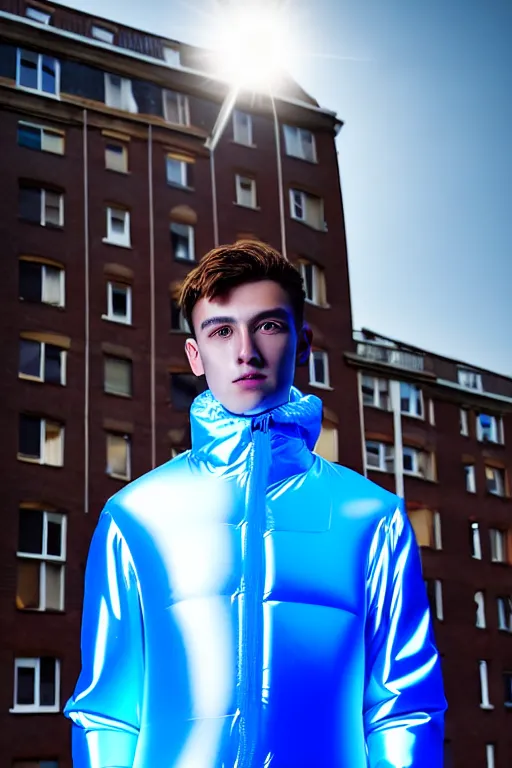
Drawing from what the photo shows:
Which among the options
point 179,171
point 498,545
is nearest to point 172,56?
point 179,171

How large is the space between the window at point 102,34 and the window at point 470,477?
3.74m

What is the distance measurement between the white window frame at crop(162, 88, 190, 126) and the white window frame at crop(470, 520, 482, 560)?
3.25 metres

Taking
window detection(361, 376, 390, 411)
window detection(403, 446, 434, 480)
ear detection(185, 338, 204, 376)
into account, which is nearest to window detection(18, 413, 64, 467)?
window detection(361, 376, 390, 411)

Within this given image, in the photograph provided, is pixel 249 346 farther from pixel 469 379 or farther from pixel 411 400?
pixel 411 400

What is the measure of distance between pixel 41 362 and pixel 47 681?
173 cm

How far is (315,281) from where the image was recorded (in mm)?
6754

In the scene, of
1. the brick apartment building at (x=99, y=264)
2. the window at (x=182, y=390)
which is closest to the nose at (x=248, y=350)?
the brick apartment building at (x=99, y=264)

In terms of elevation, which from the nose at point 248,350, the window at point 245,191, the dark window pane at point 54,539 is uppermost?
the window at point 245,191

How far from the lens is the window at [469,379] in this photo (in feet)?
23.3

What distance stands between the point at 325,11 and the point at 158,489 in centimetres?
455

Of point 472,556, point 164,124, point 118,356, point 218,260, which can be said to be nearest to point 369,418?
point 472,556

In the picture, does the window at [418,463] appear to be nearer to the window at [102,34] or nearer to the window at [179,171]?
the window at [179,171]

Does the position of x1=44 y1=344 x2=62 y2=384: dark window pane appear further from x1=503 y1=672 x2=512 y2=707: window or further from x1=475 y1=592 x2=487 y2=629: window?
x1=503 y1=672 x2=512 y2=707: window

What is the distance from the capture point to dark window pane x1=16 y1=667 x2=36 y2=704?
19.6ft
